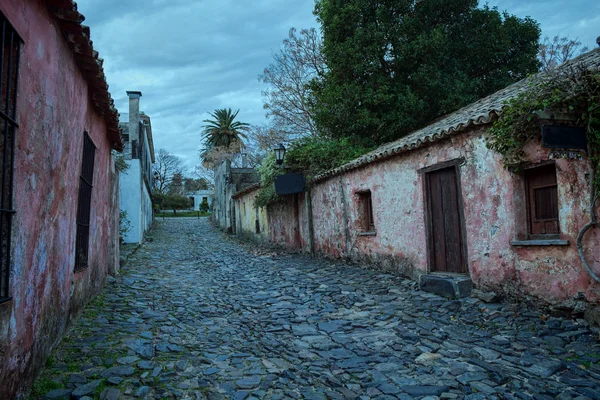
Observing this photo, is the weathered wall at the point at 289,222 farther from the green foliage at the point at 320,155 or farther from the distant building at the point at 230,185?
the distant building at the point at 230,185

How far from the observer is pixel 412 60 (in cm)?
1518

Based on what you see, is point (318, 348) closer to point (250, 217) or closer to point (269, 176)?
point (269, 176)

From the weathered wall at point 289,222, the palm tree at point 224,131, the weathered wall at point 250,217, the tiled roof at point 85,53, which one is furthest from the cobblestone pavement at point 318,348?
the palm tree at point 224,131

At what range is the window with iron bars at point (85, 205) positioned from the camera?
19.1ft

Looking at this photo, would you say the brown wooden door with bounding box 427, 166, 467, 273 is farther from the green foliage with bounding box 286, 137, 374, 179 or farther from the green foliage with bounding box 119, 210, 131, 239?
the green foliage with bounding box 119, 210, 131, 239

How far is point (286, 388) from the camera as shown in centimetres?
382

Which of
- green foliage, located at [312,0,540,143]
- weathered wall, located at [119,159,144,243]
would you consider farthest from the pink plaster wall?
weathered wall, located at [119,159,144,243]

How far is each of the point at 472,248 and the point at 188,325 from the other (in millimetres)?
4631

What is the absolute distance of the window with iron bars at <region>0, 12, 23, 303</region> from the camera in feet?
9.71

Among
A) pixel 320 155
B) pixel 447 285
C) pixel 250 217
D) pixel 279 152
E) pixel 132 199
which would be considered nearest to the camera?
pixel 447 285

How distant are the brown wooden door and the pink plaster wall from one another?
0.19 meters

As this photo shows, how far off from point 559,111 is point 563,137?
0.44 meters

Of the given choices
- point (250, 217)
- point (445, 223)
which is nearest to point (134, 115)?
point (250, 217)

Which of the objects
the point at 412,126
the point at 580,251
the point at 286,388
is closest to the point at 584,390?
the point at 580,251
